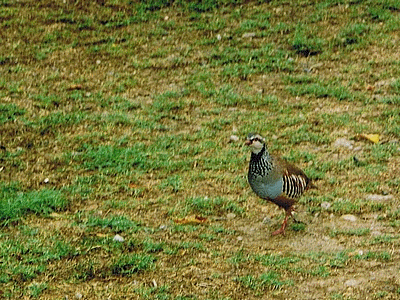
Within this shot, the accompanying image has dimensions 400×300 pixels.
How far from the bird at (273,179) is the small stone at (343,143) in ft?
5.72

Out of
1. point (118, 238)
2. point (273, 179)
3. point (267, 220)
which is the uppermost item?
point (273, 179)

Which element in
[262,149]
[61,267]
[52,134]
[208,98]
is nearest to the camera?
[61,267]

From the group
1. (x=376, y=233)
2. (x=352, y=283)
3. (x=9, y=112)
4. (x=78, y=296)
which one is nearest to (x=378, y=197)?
(x=376, y=233)

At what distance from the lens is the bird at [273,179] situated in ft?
19.3

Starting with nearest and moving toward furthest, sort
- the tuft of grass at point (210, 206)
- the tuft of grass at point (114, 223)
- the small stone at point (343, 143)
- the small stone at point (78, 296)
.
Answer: the small stone at point (78, 296), the tuft of grass at point (114, 223), the tuft of grass at point (210, 206), the small stone at point (343, 143)

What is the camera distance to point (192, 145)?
7.83 metres

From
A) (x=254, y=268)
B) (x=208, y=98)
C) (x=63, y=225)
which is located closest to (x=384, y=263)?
(x=254, y=268)

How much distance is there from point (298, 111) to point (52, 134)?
9.03ft

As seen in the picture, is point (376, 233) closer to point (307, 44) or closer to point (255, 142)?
point (255, 142)

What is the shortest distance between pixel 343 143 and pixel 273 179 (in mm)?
2068

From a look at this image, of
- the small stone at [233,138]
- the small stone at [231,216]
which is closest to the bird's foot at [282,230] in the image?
the small stone at [231,216]

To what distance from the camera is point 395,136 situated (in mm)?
7801

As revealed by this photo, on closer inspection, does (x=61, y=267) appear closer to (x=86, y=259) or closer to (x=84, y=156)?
(x=86, y=259)

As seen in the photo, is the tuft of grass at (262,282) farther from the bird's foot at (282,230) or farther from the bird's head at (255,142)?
the bird's head at (255,142)
